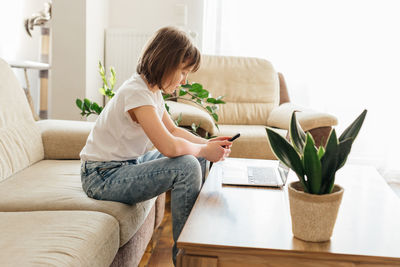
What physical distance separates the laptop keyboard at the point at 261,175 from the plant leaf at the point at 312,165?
564mm

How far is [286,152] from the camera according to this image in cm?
107

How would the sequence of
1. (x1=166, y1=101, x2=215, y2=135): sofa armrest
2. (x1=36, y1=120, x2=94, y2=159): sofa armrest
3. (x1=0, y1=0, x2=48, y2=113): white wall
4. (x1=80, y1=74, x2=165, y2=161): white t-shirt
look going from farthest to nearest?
(x1=0, y1=0, x2=48, y2=113): white wall < (x1=166, y1=101, x2=215, y2=135): sofa armrest < (x1=36, y1=120, x2=94, y2=159): sofa armrest < (x1=80, y1=74, x2=165, y2=161): white t-shirt

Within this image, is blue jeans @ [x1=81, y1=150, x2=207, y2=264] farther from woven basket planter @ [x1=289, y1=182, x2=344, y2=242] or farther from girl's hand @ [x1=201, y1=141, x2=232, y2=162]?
woven basket planter @ [x1=289, y1=182, x2=344, y2=242]

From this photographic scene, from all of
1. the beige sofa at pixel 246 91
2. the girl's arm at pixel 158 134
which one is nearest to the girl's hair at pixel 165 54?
the girl's arm at pixel 158 134

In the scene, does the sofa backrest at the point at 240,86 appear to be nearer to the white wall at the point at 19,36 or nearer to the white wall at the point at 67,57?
the white wall at the point at 67,57

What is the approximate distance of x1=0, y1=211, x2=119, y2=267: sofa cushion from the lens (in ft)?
3.43

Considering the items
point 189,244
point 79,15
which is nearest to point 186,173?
point 189,244

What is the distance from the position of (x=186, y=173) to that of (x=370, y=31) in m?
3.06

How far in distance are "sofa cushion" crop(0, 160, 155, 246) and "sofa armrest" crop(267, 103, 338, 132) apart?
1.40 metres

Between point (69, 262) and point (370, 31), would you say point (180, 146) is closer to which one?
point (69, 262)

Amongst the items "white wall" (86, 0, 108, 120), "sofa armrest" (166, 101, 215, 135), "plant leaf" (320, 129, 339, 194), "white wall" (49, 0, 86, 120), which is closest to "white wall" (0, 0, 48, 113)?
"white wall" (86, 0, 108, 120)

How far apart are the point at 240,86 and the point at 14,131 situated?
1978 millimetres

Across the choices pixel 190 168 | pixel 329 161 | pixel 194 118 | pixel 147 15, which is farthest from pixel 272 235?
pixel 147 15

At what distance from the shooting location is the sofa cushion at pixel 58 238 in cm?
104
